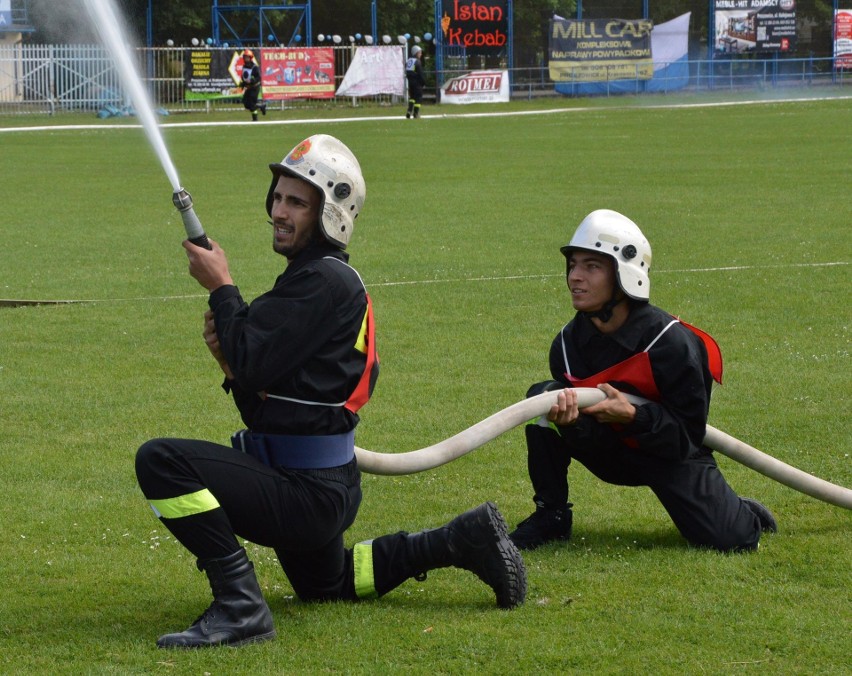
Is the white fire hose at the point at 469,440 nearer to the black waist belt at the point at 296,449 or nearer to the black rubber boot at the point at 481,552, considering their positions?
the black rubber boot at the point at 481,552

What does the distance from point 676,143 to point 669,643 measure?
27582 mm

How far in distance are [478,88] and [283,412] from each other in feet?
172

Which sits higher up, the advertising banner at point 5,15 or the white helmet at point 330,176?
the advertising banner at point 5,15

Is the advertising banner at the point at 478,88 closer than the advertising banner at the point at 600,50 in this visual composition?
Yes

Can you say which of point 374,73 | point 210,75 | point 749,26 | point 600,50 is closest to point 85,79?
point 210,75

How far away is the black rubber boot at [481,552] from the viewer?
16.7 ft

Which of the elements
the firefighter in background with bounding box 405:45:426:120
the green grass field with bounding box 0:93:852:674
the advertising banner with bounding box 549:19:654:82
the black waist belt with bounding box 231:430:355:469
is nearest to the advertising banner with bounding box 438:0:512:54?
the advertising banner with bounding box 549:19:654:82

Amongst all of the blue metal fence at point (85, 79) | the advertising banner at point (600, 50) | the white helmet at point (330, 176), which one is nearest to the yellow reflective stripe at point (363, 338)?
the white helmet at point (330, 176)

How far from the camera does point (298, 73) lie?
51.2 m

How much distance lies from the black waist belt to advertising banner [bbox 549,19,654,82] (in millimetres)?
55689

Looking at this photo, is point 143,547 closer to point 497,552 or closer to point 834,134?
point 497,552

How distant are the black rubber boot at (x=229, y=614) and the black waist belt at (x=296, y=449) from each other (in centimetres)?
35

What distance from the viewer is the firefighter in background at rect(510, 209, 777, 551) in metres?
5.64

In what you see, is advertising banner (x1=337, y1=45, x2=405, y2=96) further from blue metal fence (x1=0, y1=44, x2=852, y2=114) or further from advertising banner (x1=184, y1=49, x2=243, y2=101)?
advertising banner (x1=184, y1=49, x2=243, y2=101)
